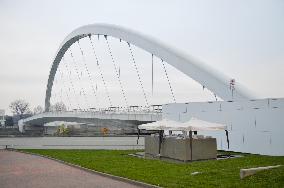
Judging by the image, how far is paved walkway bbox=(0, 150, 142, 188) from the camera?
13680mm

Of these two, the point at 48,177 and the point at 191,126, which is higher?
the point at 191,126

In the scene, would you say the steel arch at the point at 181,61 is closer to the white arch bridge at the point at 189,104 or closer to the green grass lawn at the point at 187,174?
the white arch bridge at the point at 189,104

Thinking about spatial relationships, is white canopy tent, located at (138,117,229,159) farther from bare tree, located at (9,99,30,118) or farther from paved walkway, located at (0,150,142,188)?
bare tree, located at (9,99,30,118)

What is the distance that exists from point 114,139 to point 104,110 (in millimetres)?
13045

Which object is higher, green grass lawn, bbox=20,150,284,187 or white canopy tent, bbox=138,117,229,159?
white canopy tent, bbox=138,117,229,159

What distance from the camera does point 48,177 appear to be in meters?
15.6

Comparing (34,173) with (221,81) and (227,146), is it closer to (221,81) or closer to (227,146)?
(227,146)

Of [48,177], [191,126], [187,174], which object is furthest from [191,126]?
[48,177]

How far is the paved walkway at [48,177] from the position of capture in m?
13.7

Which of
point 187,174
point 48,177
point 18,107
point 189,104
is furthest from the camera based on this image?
point 18,107

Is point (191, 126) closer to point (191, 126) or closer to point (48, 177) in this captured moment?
point (191, 126)

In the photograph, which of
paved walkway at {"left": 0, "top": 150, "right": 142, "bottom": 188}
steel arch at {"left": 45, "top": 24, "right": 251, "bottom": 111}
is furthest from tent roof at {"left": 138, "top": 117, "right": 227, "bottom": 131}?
steel arch at {"left": 45, "top": 24, "right": 251, "bottom": 111}

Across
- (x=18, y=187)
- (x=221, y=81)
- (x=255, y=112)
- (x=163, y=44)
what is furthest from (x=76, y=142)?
(x=18, y=187)

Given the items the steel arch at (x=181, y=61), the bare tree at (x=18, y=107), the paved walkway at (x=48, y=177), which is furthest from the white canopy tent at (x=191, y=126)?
the bare tree at (x=18, y=107)
